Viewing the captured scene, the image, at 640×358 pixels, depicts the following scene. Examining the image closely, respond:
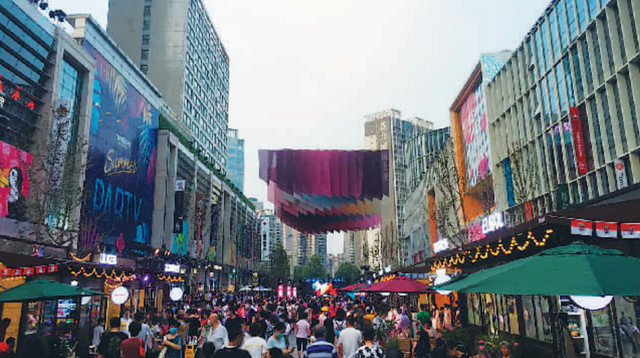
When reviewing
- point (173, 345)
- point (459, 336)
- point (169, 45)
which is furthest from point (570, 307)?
point (169, 45)

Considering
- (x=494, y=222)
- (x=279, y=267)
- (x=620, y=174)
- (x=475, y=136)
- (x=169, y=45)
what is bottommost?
(x=494, y=222)

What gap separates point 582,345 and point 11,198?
27.0 metres

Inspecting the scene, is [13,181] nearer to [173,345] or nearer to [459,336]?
[173,345]

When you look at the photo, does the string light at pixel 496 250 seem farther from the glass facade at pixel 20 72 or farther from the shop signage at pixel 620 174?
the glass facade at pixel 20 72

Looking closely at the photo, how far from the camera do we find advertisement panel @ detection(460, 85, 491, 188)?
40.9 metres

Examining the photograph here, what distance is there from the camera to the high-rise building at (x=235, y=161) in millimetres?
162125

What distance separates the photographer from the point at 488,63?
40219 millimetres

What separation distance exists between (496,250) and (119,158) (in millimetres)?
34583

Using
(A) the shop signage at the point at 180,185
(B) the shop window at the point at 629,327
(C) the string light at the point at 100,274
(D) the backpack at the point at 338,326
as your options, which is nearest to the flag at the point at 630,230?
(B) the shop window at the point at 629,327

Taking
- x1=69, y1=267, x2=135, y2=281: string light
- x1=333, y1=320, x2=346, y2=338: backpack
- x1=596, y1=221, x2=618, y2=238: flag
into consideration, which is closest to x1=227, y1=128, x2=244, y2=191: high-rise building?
x1=69, y1=267, x2=135, y2=281: string light

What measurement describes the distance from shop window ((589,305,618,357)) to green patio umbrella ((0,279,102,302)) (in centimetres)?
1219

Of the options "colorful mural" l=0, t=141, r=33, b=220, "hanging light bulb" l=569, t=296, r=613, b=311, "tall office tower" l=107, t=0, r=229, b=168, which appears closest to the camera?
"hanging light bulb" l=569, t=296, r=613, b=311

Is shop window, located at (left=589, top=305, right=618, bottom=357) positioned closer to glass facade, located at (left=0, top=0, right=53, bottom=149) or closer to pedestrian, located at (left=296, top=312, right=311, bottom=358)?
pedestrian, located at (left=296, top=312, right=311, bottom=358)

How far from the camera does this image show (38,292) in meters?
11.2
